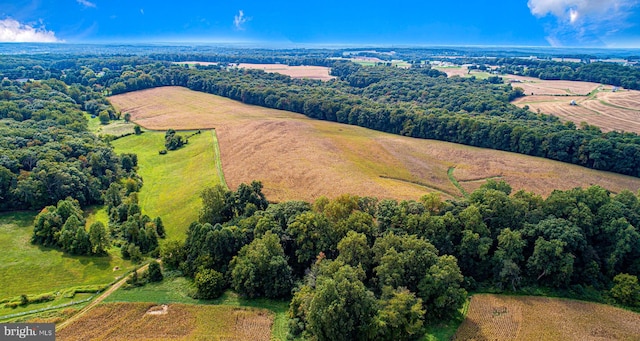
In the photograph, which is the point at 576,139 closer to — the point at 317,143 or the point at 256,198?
the point at 317,143

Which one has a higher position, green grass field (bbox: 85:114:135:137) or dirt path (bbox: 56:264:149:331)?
green grass field (bbox: 85:114:135:137)

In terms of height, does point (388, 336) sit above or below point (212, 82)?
below

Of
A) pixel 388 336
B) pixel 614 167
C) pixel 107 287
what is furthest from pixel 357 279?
pixel 614 167

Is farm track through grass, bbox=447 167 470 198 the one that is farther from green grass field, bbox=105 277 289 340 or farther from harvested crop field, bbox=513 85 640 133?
harvested crop field, bbox=513 85 640 133

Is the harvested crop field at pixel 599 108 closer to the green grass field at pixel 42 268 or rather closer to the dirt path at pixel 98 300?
the dirt path at pixel 98 300

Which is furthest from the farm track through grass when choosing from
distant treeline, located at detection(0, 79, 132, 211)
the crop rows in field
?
distant treeline, located at detection(0, 79, 132, 211)

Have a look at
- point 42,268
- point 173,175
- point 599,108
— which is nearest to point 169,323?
point 42,268
